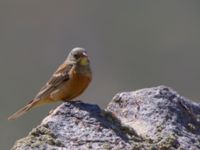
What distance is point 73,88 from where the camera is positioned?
1019 cm

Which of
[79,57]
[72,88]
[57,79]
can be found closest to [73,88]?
[72,88]

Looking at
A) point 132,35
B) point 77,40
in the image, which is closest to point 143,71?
point 77,40

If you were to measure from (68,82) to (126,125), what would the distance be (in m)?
2.20

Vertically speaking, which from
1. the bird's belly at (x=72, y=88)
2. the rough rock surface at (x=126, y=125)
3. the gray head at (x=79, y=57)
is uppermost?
the gray head at (x=79, y=57)

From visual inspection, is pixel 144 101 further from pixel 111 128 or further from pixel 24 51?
pixel 24 51

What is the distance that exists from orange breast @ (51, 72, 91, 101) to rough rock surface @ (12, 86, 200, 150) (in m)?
1.37

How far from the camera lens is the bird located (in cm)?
1019

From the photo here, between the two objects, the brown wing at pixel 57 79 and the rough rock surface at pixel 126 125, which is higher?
the brown wing at pixel 57 79

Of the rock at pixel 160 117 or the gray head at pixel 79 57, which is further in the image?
the gray head at pixel 79 57

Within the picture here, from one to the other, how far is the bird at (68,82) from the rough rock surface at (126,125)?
4.62 feet

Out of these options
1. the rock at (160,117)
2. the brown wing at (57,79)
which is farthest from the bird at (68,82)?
the rock at (160,117)

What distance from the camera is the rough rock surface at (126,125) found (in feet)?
25.4

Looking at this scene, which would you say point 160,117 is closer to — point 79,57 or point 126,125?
point 126,125

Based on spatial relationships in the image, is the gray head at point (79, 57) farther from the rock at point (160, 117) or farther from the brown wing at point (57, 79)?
the rock at point (160, 117)
